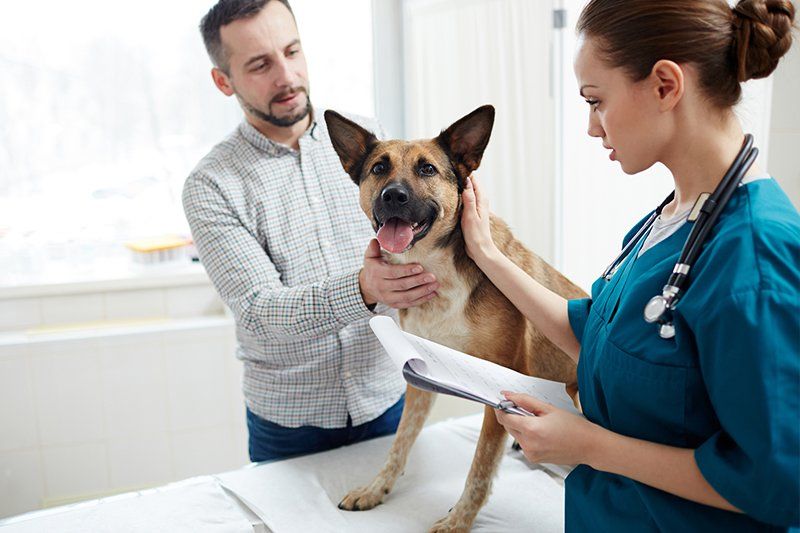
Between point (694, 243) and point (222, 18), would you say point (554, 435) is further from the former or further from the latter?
point (222, 18)

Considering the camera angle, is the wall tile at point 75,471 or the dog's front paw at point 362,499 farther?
the wall tile at point 75,471

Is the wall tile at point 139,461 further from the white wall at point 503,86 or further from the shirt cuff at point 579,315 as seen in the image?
the shirt cuff at point 579,315

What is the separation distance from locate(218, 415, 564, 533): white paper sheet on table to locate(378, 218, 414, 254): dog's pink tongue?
0.59 m

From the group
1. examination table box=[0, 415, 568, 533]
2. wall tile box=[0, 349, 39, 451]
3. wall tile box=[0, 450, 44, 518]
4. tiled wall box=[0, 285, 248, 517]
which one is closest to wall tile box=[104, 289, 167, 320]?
tiled wall box=[0, 285, 248, 517]

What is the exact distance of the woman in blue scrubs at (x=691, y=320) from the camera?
783 mm

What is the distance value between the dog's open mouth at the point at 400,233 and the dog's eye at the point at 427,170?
0.35 feet

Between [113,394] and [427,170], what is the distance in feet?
7.38

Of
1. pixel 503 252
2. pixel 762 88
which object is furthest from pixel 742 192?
pixel 762 88

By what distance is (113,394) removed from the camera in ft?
9.97

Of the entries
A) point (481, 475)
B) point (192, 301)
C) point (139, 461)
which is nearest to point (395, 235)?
point (481, 475)

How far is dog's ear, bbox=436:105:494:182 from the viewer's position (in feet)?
4.69

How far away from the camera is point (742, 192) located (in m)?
0.88

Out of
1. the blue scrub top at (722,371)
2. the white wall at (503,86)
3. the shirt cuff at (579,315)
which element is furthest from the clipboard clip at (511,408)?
the white wall at (503,86)

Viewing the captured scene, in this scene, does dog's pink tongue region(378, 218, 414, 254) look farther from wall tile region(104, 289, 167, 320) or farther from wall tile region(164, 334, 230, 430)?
wall tile region(104, 289, 167, 320)
